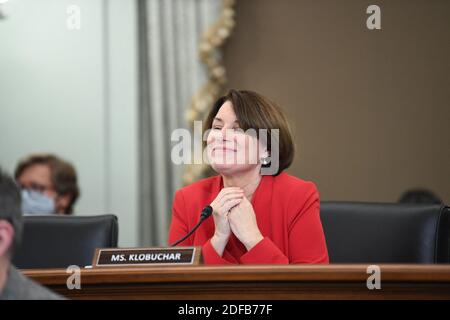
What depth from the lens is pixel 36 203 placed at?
3477 mm

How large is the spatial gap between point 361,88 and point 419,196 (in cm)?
59

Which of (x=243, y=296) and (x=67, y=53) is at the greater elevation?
(x=67, y=53)

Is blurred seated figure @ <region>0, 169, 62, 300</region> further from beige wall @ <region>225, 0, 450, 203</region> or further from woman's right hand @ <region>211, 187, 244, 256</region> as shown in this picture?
beige wall @ <region>225, 0, 450, 203</region>

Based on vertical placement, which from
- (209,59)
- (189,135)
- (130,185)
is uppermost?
(209,59)

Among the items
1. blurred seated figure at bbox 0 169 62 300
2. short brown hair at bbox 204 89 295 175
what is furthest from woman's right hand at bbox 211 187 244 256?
blurred seated figure at bbox 0 169 62 300

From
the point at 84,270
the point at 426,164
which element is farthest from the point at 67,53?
the point at 84,270

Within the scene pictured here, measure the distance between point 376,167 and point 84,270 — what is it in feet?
7.56

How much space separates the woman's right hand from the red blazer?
26 millimetres

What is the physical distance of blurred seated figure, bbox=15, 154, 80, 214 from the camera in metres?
3.50

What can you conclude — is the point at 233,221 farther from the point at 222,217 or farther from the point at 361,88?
the point at 361,88

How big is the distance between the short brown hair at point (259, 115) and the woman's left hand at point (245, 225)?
0.24 m

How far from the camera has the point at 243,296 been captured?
1.85 m

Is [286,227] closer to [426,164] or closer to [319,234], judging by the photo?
[319,234]

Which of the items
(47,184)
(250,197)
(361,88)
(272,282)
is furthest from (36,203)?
(272,282)
